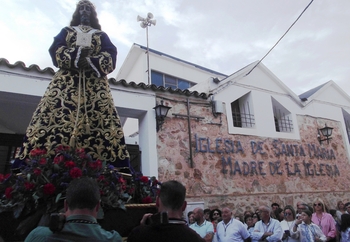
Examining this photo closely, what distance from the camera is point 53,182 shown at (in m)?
1.85

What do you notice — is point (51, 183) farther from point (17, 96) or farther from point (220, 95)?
point (220, 95)

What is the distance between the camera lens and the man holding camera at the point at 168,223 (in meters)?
1.54

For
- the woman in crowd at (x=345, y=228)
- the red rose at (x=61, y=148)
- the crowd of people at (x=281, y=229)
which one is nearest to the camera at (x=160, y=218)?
the red rose at (x=61, y=148)

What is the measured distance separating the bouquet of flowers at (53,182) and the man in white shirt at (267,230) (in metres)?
2.91

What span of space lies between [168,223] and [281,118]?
8004mm

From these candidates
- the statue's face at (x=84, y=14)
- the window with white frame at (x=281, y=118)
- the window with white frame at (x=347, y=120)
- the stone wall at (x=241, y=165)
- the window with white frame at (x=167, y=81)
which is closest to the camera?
the statue's face at (x=84, y=14)

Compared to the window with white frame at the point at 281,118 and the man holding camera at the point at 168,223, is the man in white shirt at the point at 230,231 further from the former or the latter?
the window with white frame at the point at 281,118

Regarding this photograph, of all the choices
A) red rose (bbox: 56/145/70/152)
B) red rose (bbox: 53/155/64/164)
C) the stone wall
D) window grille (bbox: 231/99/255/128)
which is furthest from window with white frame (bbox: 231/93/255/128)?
red rose (bbox: 53/155/64/164)

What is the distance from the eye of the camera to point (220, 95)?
25.1 ft

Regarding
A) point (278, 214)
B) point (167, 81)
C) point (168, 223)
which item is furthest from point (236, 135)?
point (168, 223)

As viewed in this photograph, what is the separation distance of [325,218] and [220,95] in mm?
3815

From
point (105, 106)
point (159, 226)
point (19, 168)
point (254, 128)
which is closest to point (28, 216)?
point (19, 168)

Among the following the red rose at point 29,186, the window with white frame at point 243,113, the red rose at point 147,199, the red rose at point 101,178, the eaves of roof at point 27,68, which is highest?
the eaves of roof at point 27,68

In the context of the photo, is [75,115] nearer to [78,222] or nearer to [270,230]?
[78,222]
